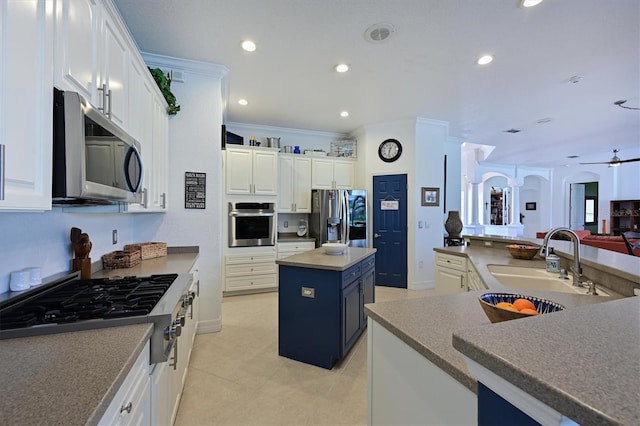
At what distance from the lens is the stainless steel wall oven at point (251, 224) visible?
171 inches

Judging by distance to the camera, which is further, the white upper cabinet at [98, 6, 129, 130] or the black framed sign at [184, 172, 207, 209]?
the black framed sign at [184, 172, 207, 209]

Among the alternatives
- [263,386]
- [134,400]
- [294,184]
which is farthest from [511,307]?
[294,184]

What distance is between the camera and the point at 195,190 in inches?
119

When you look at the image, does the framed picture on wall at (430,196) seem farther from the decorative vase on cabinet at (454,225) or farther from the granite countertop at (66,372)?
the granite countertop at (66,372)

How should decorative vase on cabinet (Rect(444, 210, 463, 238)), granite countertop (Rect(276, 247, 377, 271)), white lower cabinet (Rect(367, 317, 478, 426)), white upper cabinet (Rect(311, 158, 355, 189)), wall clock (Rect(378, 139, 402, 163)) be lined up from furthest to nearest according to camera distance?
white upper cabinet (Rect(311, 158, 355, 189))
wall clock (Rect(378, 139, 402, 163))
decorative vase on cabinet (Rect(444, 210, 463, 238))
granite countertop (Rect(276, 247, 377, 271))
white lower cabinet (Rect(367, 317, 478, 426))

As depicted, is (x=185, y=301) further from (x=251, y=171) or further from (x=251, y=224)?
(x=251, y=171)

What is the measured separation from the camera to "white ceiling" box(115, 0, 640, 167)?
221cm

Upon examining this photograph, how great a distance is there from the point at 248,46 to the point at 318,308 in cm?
242

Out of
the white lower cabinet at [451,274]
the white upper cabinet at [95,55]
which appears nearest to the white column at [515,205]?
the white lower cabinet at [451,274]

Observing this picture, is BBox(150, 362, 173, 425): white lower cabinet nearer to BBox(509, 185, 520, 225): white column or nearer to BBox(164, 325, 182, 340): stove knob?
BBox(164, 325, 182, 340): stove knob

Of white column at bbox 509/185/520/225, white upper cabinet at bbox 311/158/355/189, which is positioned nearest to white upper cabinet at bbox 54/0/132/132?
white upper cabinet at bbox 311/158/355/189

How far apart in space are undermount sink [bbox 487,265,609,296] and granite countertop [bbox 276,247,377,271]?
43.2 inches

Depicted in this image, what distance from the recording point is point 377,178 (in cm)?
507

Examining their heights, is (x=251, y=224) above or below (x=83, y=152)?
below
